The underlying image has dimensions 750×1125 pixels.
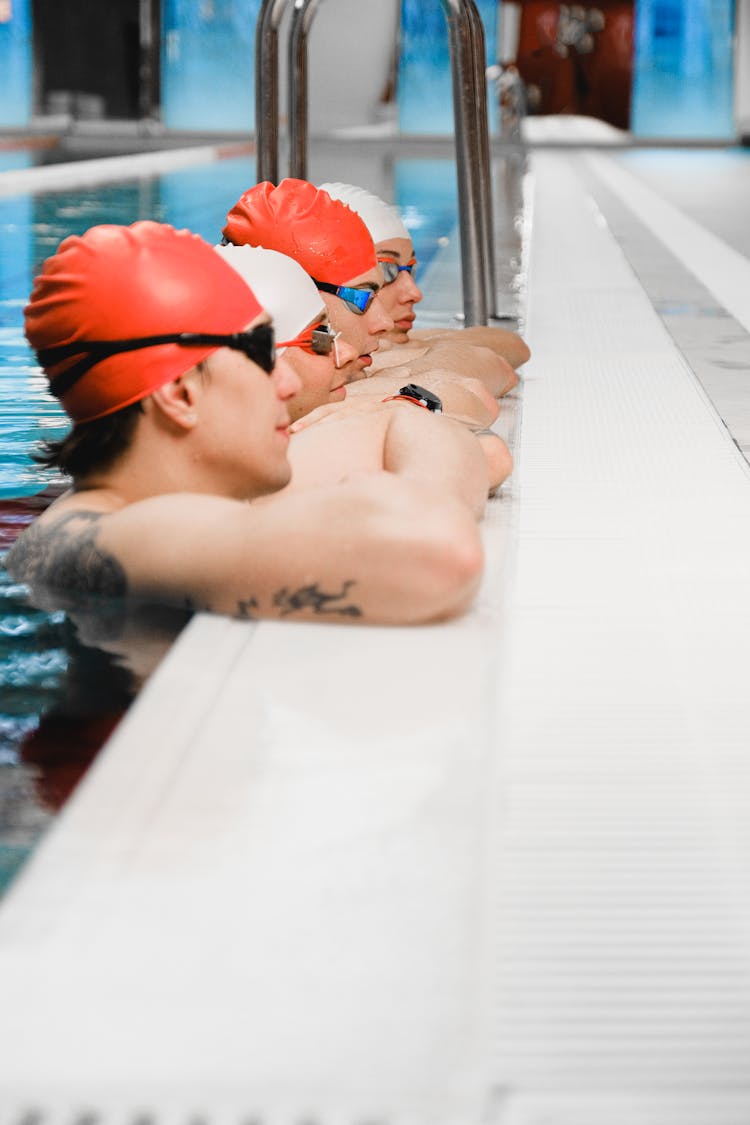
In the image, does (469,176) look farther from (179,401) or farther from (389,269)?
(179,401)

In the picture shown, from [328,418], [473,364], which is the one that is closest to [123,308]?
[328,418]

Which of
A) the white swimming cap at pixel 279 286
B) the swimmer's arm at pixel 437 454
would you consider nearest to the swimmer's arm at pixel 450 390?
the white swimming cap at pixel 279 286

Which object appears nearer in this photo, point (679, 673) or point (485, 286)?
point (679, 673)

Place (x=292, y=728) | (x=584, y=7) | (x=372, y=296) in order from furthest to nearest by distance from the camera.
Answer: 1. (x=584, y=7)
2. (x=372, y=296)
3. (x=292, y=728)

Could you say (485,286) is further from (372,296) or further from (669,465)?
(669,465)

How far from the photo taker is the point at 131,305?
1.92 metres

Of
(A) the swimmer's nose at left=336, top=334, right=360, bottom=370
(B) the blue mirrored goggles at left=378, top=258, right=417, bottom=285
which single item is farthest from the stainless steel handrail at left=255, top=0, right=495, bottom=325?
(A) the swimmer's nose at left=336, top=334, right=360, bottom=370

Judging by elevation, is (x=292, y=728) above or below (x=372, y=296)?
below

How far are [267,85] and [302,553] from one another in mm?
2334

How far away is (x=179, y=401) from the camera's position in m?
1.95

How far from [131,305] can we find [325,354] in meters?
0.78

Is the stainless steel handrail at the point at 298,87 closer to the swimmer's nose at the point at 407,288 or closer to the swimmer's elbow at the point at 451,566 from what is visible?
the swimmer's nose at the point at 407,288

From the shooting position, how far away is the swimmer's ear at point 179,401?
1939 mm

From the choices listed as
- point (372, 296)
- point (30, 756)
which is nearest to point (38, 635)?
point (30, 756)
